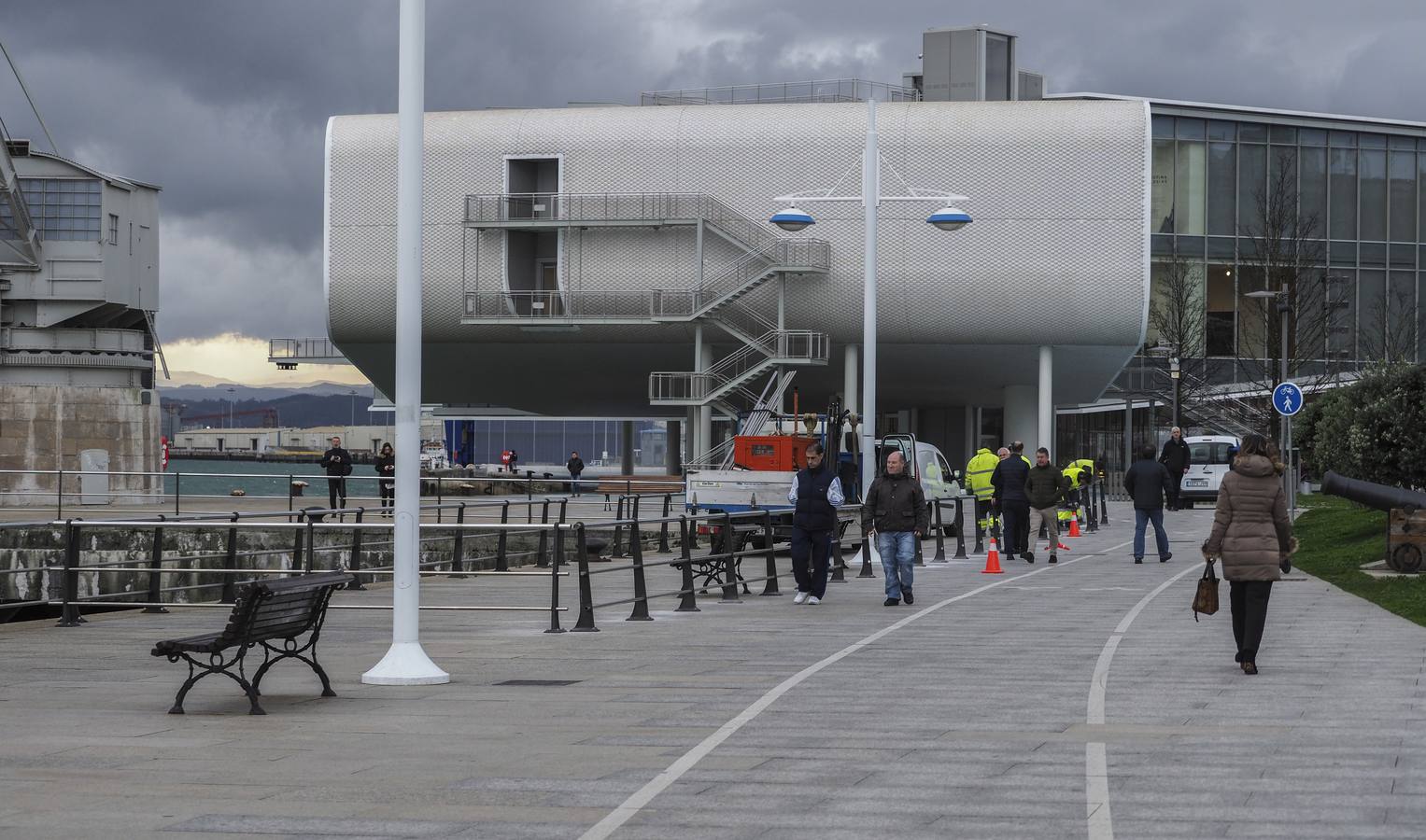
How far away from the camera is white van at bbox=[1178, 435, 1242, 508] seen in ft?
189

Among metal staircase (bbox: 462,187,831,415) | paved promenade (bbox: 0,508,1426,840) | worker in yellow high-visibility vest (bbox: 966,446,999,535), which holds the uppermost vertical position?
metal staircase (bbox: 462,187,831,415)

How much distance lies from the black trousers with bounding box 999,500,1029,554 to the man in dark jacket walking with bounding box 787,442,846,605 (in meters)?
9.65

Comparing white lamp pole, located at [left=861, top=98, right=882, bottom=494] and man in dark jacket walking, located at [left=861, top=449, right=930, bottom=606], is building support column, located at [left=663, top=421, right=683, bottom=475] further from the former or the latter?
man in dark jacket walking, located at [left=861, top=449, right=930, bottom=606]

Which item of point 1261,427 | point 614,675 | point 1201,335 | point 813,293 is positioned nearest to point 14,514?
point 813,293

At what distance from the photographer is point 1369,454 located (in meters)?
27.5

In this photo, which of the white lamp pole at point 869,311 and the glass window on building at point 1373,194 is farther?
the glass window on building at point 1373,194

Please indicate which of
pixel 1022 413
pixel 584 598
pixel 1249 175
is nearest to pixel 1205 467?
pixel 1022 413

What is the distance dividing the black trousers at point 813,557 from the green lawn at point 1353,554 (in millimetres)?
6156

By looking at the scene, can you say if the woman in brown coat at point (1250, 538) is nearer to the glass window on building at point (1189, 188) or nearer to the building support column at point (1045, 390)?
the building support column at point (1045, 390)

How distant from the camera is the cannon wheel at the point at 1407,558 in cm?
2206

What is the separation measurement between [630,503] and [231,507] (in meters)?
12.5

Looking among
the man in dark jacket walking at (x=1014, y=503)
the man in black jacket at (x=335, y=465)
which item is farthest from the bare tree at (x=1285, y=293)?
the man in black jacket at (x=335, y=465)

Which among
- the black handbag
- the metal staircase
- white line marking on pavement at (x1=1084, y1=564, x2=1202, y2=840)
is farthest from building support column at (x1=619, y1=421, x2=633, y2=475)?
the black handbag

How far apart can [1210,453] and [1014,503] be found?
30149 mm
